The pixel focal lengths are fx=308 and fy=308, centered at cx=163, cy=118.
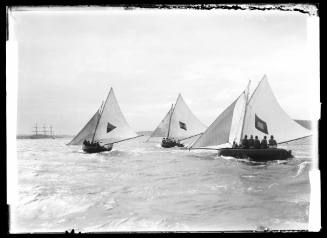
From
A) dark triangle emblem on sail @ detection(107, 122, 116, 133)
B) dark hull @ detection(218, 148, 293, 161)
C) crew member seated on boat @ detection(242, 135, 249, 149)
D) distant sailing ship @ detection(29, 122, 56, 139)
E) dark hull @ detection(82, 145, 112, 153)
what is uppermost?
dark triangle emblem on sail @ detection(107, 122, 116, 133)

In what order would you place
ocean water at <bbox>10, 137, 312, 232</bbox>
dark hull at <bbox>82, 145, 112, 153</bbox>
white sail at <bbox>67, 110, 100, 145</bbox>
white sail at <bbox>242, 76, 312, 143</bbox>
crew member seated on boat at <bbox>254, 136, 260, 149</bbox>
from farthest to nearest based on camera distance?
crew member seated on boat at <bbox>254, 136, 260, 149</bbox> < dark hull at <bbox>82, 145, 112, 153</bbox> < white sail at <bbox>67, 110, 100, 145</bbox> < white sail at <bbox>242, 76, 312, 143</bbox> < ocean water at <bbox>10, 137, 312, 232</bbox>

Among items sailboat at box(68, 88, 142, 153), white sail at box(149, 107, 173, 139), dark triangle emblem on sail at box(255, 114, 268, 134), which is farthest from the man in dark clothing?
sailboat at box(68, 88, 142, 153)

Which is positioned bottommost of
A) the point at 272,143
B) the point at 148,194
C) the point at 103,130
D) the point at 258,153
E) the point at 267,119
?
the point at 148,194

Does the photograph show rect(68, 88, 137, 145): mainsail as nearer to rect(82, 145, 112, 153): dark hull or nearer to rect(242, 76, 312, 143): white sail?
rect(82, 145, 112, 153): dark hull

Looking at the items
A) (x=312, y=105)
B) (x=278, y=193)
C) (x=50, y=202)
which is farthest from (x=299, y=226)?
(x=50, y=202)

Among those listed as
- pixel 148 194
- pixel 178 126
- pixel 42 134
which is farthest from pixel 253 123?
pixel 42 134

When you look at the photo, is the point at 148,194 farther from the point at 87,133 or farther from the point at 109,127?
the point at 109,127
